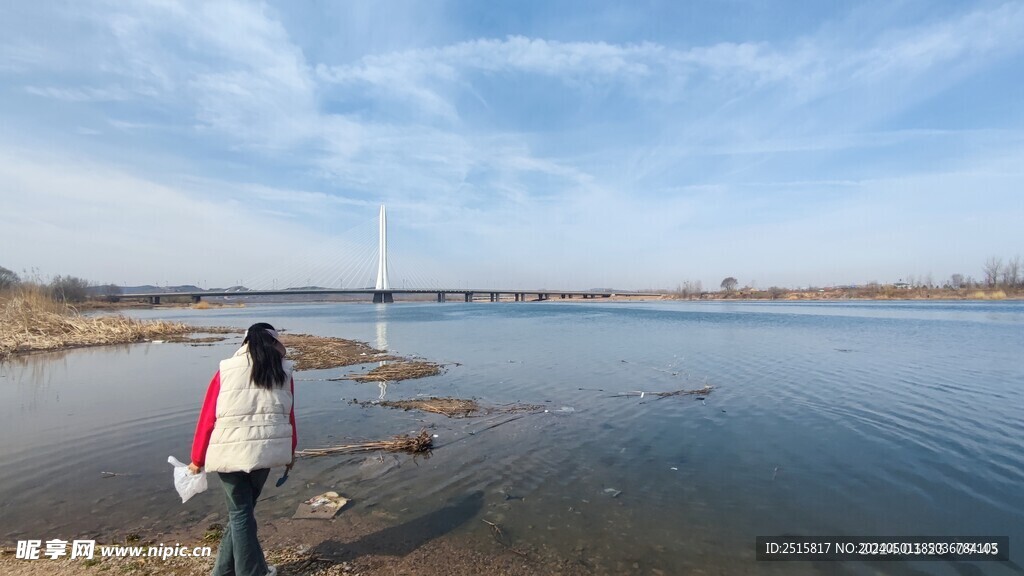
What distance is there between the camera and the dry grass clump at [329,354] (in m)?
17.7

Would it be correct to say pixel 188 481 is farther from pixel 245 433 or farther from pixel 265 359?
pixel 265 359

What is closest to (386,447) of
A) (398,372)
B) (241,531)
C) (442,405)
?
(442,405)

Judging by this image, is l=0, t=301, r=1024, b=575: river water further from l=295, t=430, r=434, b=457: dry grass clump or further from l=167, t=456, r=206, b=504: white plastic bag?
l=167, t=456, r=206, b=504: white plastic bag

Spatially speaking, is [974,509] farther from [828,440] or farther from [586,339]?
[586,339]

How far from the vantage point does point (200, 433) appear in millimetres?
3809

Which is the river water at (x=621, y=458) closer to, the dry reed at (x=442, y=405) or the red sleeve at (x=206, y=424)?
the dry reed at (x=442, y=405)

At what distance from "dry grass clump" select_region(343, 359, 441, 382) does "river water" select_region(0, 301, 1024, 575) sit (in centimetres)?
64

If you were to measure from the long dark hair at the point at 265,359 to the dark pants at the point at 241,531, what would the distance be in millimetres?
789

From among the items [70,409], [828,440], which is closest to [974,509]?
[828,440]

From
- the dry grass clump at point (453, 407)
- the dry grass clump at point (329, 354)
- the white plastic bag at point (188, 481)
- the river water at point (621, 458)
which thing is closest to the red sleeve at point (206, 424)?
the white plastic bag at point (188, 481)

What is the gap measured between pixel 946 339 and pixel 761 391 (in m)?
18.8

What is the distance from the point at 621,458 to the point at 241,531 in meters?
5.51

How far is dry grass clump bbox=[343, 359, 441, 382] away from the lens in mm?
14742

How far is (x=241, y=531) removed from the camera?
3990 mm
